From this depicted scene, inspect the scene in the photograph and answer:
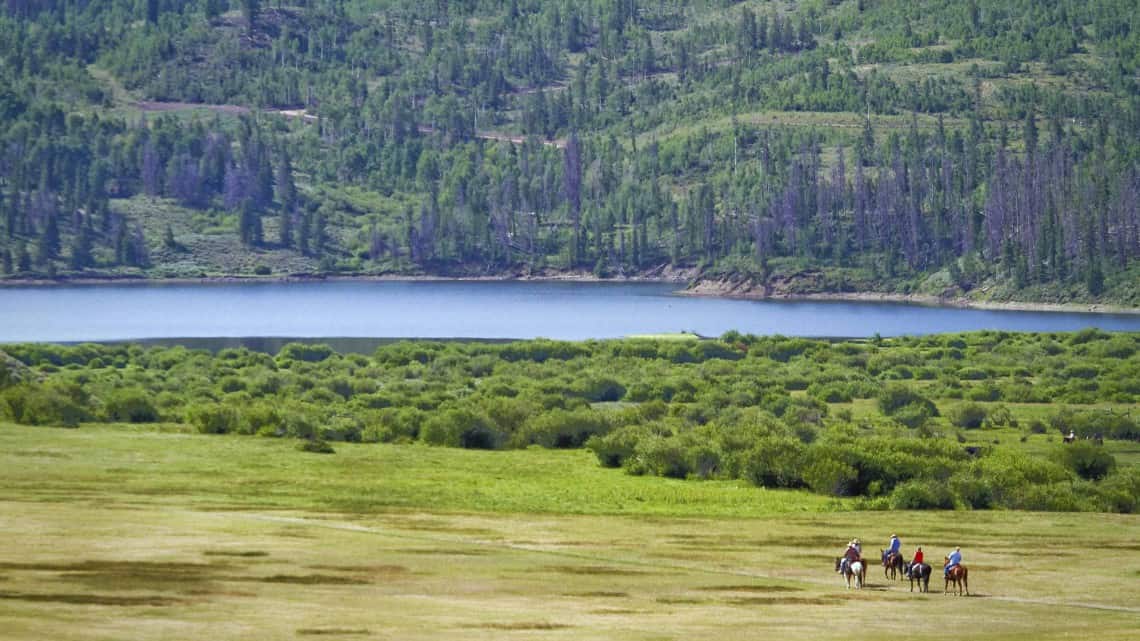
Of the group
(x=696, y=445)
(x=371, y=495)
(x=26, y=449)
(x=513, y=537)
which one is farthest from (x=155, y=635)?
(x=696, y=445)

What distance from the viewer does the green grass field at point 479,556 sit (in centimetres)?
4431

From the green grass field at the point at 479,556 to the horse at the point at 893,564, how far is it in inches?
18.9

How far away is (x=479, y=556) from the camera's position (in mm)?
55500

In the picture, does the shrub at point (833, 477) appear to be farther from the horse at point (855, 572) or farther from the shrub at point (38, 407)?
the shrub at point (38, 407)

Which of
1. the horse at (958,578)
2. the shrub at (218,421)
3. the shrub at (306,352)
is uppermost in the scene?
the shrub at (306,352)

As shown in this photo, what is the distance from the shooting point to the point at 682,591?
165 feet

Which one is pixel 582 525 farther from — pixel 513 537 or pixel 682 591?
pixel 682 591

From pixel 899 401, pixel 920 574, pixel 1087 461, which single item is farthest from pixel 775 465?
pixel 899 401

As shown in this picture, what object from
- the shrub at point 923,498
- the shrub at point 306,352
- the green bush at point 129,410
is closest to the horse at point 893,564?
the shrub at point 923,498

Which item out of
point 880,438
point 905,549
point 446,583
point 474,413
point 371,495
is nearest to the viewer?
point 446,583

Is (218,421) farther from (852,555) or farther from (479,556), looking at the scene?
(852,555)

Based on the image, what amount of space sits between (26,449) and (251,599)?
37.9 metres

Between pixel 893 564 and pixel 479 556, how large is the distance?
1175 cm

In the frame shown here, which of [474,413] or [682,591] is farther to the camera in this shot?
[474,413]
